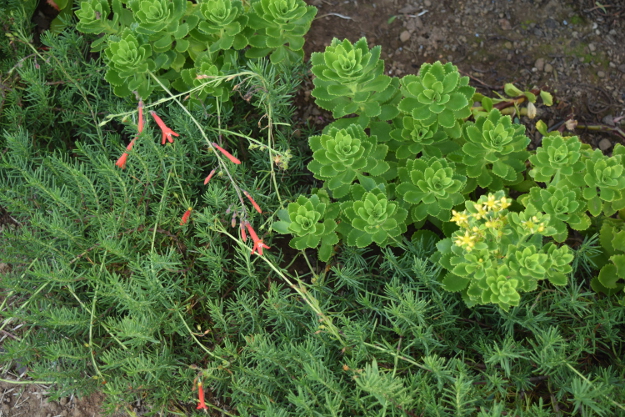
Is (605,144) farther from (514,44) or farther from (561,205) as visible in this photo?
(561,205)

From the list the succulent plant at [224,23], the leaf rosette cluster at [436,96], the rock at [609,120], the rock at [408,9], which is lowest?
the rock at [609,120]

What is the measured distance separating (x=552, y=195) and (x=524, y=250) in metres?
0.40

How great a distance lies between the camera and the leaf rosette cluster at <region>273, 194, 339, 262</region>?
237 cm

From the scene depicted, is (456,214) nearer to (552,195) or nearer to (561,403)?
(552,195)

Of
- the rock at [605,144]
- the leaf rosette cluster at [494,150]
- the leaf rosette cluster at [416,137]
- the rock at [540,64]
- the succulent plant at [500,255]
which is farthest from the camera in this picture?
the rock at [540,64]

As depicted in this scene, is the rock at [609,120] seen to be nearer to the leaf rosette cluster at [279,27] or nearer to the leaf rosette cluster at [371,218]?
the leaf rosette cluster at [371,218]

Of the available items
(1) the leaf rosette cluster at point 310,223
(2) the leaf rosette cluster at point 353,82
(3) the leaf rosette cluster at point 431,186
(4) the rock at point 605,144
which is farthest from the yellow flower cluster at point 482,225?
(4) the rock at point 605,144

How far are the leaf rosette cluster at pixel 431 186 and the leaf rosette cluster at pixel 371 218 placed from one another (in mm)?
93

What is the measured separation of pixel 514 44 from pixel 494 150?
1.41 meters

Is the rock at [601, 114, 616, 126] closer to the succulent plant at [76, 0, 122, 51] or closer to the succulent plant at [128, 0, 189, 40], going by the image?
the succulent plant at [128, 0, 189, 40]

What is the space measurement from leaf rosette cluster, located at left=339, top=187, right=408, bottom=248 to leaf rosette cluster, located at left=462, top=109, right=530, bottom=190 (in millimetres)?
425

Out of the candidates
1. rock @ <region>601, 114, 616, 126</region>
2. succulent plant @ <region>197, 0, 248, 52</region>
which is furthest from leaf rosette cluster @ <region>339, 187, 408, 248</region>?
rock @ <region>601, 114, 616, 126</region>

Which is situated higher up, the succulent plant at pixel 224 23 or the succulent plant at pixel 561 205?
the succulent plant at pixel 224 23

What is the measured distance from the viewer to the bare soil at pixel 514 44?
11.1 ft
